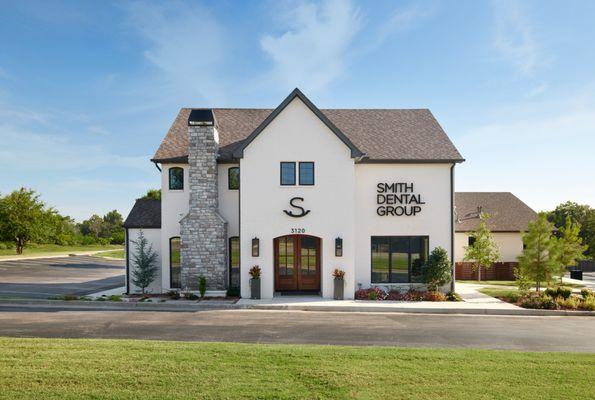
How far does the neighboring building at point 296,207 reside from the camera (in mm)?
17203

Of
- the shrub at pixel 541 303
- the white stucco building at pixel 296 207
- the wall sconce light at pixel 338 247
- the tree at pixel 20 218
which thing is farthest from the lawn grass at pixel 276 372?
the tree at pixel 20 218

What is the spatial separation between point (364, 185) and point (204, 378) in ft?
43.6

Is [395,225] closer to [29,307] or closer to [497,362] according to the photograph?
[497,362]

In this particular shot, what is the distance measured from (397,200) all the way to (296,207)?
5246 mm

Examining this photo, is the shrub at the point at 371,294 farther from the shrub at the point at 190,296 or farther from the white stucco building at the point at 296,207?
the shrub at the point at 190,296

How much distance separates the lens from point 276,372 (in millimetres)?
7418

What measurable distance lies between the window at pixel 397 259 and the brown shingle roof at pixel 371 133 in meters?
4.16

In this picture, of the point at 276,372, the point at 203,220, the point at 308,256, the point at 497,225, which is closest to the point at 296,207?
the point at 308,256

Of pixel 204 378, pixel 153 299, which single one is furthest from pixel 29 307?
pixel 204 378

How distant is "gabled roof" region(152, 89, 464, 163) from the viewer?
1836cm

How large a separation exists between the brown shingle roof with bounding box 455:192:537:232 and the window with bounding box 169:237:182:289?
19.8m

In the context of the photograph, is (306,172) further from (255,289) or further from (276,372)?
(276,372)

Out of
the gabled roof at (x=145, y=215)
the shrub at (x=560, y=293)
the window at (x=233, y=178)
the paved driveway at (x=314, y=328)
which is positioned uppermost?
the window at (x=233, y=178)

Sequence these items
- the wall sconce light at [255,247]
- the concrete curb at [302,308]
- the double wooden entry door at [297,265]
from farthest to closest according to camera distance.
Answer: the double wooden entry door at [297,265], the wall sconce light at [255,247], the concrete curb at [302,308]
